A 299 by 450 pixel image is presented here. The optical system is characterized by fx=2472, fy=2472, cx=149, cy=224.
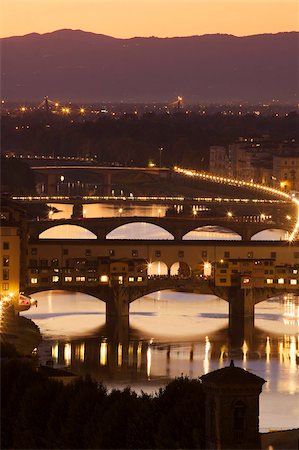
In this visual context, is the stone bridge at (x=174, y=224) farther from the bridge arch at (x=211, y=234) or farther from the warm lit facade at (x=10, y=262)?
the warm lit facade at (x=10, y=262)

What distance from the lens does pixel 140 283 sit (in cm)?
2781

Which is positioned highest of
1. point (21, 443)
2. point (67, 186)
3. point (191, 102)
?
point (191, 102)

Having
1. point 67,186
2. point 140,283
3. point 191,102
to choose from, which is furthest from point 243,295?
point 191,102

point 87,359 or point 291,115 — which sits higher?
point 291,115

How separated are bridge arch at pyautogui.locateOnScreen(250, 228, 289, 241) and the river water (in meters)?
6.82

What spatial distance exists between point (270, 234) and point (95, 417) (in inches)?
937

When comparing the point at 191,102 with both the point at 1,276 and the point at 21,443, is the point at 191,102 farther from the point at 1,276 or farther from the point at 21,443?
the point at 21,443

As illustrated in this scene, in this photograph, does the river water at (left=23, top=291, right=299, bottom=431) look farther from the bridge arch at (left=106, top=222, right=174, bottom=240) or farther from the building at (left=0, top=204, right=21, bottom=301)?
the bridge arch at (left=106, top=222, right=174, bottom=240)

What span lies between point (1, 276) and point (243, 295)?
290 cm

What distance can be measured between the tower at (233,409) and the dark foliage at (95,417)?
0.27 m

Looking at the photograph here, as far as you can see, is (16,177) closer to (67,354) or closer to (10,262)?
(10,262)

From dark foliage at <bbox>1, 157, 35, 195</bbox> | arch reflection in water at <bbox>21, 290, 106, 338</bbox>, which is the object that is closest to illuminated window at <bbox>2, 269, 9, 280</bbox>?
arch reflection in water at <bbox>21, 290, 106, 338</bbox>

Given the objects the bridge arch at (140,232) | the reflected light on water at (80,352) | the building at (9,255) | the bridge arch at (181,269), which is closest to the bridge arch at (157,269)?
the bridge arch at (181,269)

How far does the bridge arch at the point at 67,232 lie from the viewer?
36.5 meters
